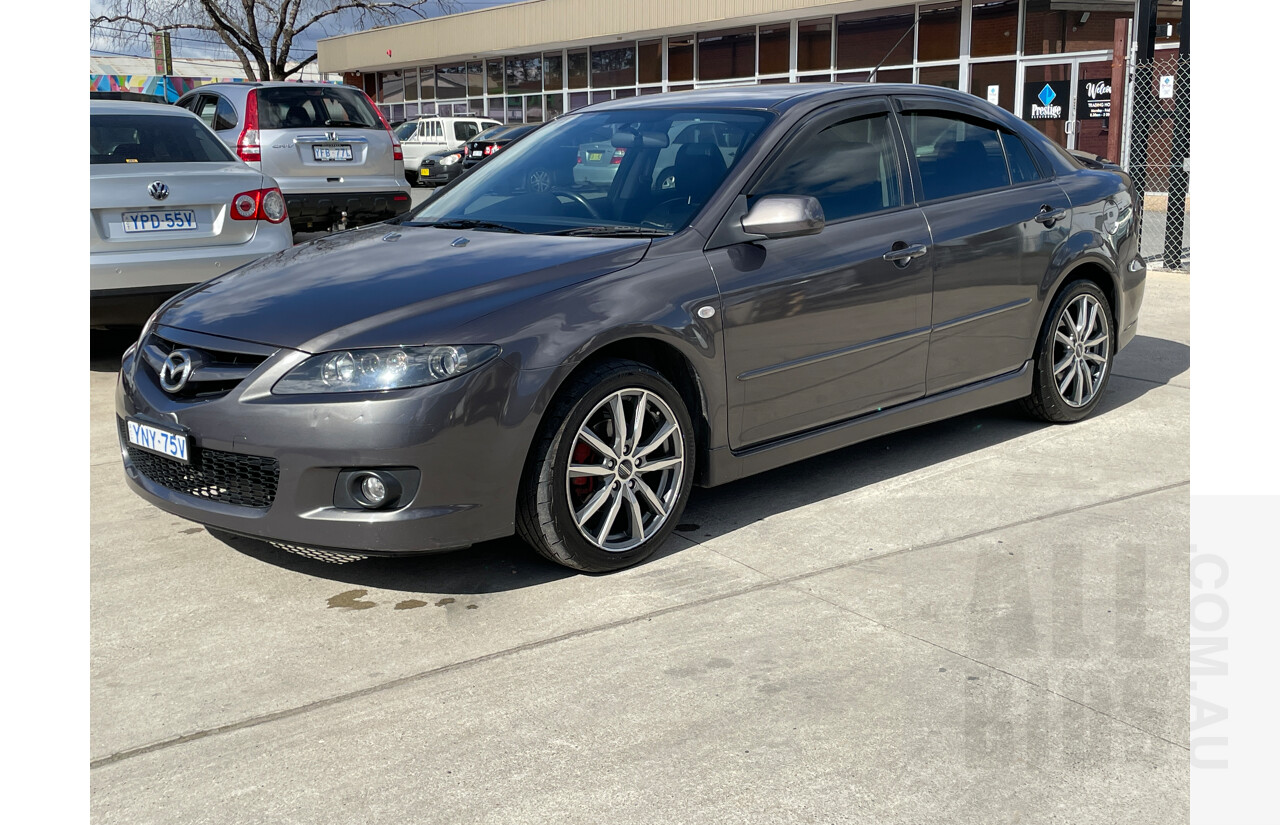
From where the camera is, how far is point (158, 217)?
7199 mm

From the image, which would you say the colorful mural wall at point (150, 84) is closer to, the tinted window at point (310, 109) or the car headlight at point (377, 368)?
the tinted window at point (310, 109)

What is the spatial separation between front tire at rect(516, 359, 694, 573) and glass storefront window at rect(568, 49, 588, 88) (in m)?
30.8

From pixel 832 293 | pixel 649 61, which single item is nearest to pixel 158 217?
pixel 832 293

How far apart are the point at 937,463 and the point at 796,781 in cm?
297

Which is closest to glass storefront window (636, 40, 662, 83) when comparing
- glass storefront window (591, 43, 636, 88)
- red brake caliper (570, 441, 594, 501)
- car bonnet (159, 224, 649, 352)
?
glass storefront window (591, 43, 636, 88)

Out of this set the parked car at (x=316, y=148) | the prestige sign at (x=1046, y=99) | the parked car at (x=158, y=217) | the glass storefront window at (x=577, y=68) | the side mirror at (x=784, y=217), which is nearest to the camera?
the side mirror at (x=784, y=217)

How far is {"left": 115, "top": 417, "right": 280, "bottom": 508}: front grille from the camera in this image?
12.6 feet

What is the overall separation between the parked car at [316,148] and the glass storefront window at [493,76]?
25.7m

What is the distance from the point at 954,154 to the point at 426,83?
1532 inches

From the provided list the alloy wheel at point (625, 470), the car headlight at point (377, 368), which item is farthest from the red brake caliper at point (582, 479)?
the car headlight at point (377, 368)

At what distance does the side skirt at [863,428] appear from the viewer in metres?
4.55

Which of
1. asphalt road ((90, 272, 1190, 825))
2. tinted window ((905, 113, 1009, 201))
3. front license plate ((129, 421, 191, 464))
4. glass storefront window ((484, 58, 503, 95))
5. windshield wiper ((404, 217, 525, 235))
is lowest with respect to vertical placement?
asphalt road ((90, 272, 1190, 825))

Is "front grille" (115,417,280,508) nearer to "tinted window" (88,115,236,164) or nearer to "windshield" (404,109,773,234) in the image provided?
"windshield" (404,109,773,234)
